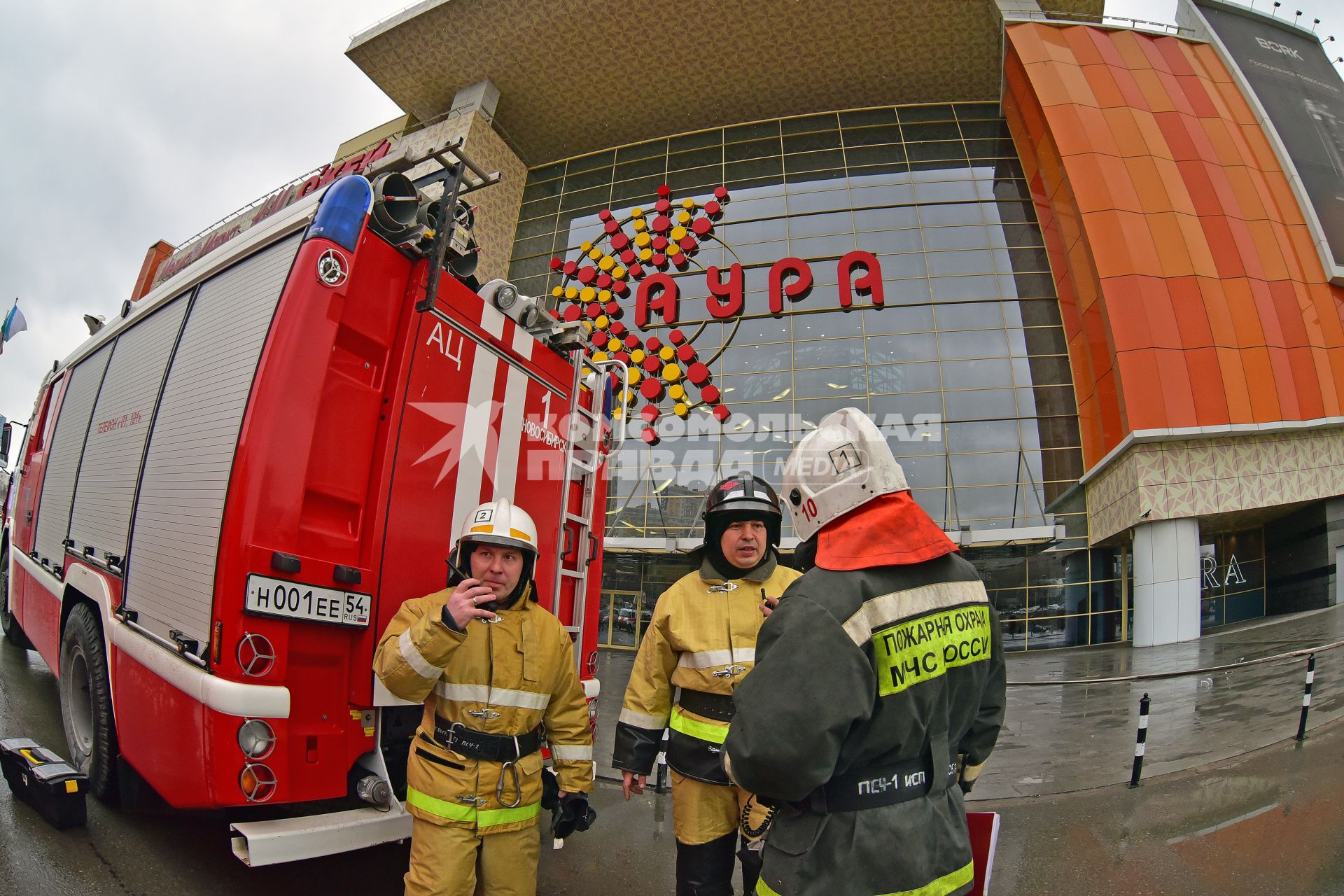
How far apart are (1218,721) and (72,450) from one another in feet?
35.8

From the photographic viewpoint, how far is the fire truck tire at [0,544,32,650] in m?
6.72

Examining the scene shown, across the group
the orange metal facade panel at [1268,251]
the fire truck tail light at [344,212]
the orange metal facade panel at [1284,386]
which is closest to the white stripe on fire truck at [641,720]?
the fire truck tail light at [344,212]

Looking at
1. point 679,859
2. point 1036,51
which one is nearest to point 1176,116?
point 1036,51

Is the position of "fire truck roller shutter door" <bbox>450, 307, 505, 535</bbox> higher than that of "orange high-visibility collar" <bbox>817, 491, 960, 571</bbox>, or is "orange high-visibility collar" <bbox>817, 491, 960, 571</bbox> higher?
"fire truck roller shutter door" <bbox>450, 307, 505, 535</bbox>

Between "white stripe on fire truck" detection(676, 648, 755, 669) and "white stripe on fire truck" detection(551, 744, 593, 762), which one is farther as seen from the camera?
"white stripe on fire truck" detection(676, 648, 755, 669)

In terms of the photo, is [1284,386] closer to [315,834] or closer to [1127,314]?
[1127,314]

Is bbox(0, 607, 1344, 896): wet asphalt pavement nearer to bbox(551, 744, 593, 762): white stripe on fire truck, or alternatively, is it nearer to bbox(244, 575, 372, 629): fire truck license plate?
bbox(551, 744, 593, 762): white stripe on fire truck

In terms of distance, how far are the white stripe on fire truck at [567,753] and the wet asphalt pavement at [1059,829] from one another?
129cm

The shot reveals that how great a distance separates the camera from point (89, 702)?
363 cm

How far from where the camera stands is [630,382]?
18.9 m

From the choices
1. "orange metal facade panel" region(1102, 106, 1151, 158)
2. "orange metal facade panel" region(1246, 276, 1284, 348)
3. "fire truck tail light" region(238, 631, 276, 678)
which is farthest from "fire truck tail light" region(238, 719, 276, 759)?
"orange metal facade panel" region(1102, 106, 1151, 158)

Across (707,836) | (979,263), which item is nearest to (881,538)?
(707,836)

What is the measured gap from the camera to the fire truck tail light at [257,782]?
2.29 metres

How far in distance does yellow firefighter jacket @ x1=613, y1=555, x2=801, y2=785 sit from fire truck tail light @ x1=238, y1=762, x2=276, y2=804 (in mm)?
1303
